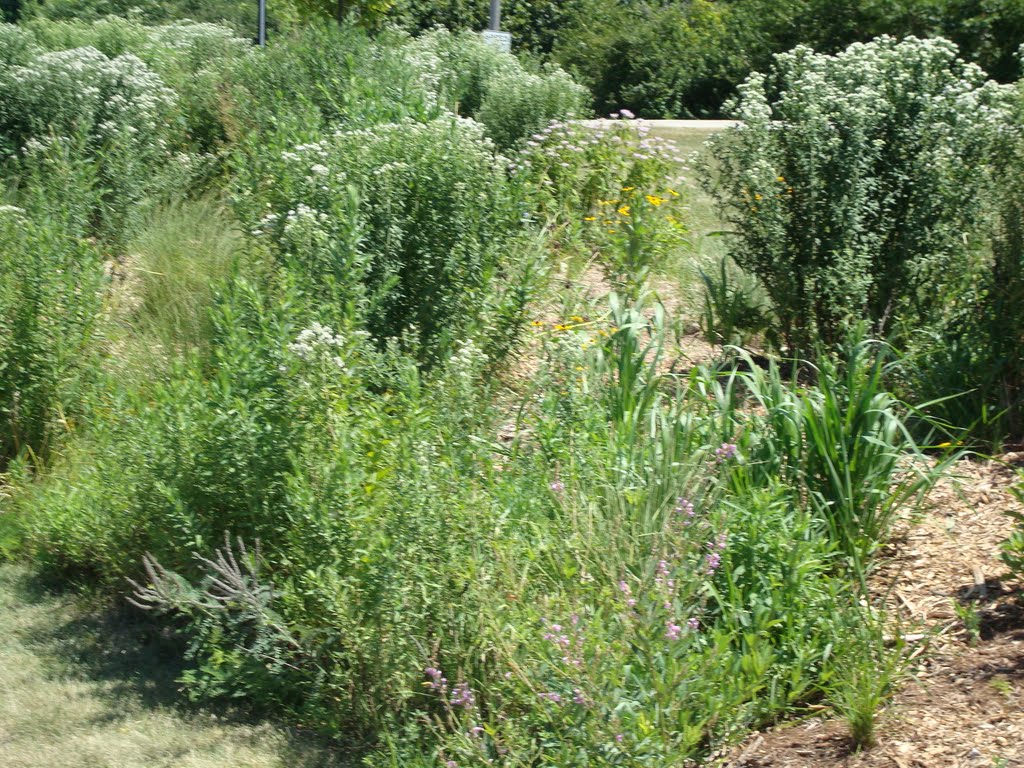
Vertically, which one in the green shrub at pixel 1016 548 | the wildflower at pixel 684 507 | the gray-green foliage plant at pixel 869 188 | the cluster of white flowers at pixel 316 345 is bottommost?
the green shrub at pixel 1016 548

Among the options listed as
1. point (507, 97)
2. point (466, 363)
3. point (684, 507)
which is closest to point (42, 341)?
point (466, 363)

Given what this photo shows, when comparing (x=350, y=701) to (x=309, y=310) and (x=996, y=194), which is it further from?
(x=996, y=194)

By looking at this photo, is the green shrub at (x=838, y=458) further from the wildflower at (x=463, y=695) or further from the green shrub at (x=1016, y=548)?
the wildflower at (x=463, y=695)

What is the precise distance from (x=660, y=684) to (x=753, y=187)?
3.43m

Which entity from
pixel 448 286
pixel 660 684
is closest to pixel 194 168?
pixel 448 286

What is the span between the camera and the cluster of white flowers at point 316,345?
3936 mm

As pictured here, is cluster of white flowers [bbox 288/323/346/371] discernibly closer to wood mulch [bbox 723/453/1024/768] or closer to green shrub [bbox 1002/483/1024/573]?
wood mulch [bbox 723/453/1024/768]

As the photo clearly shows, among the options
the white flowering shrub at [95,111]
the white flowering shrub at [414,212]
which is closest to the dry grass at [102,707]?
the white flowering shrub at [414,212]

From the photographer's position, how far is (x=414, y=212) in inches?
218

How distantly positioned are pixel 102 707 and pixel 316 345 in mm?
1436

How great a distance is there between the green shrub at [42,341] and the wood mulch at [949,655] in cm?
364

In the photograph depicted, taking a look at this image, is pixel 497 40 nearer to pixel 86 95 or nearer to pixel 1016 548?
pixel 86 95

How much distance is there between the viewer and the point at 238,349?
4074mm

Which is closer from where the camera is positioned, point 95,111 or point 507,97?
point 95,111
